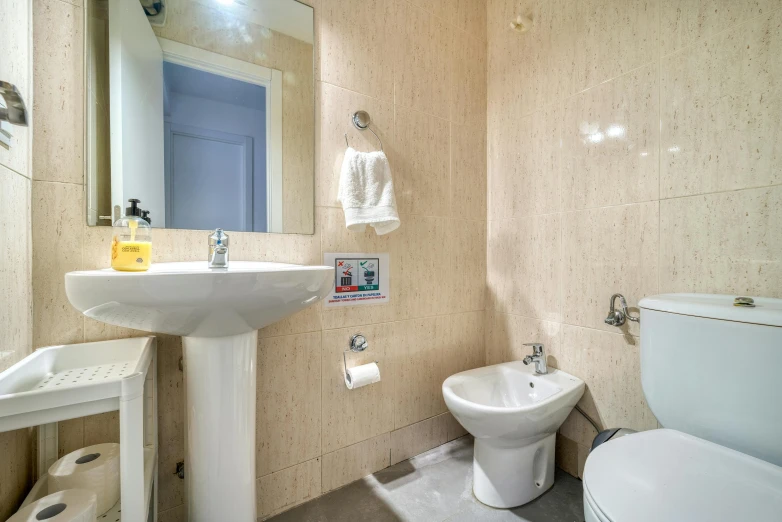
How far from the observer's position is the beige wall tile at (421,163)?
4.68 ft

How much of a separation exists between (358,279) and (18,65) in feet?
3.55

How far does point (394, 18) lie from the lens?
4.61 ft

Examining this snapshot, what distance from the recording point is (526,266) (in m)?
1.51

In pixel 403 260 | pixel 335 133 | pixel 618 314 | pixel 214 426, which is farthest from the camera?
pixel 403 260

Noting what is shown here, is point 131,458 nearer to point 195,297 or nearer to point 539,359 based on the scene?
point 195,297

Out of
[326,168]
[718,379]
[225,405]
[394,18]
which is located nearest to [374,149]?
[326,168]

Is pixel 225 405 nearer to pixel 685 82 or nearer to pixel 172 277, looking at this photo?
pixel 172 277

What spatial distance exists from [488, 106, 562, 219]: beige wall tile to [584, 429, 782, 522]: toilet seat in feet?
3.01

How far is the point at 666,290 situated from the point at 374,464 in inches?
50.3

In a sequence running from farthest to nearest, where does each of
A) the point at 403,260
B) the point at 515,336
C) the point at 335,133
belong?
the point at 515,336 < the point at 403,260 < the point at 335,133

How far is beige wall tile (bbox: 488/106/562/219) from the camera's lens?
1.40 meters

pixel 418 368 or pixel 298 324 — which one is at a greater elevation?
pixel 298 324

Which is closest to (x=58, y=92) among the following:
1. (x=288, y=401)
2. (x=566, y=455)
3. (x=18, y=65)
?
(x=18, y=65)

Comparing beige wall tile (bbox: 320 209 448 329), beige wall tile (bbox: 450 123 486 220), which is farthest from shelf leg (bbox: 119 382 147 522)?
beige wall tile (bbox: 450 123 486 220)
